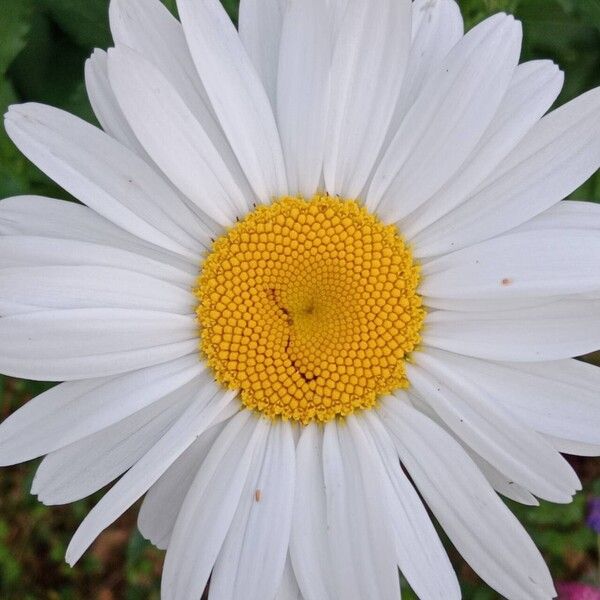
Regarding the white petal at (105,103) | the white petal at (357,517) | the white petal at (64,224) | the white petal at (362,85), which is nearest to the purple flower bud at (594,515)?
the white petal at (357,517)

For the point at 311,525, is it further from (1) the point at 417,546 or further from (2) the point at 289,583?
(1) the point at 417,546

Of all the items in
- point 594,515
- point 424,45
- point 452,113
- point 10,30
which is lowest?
point 594,515

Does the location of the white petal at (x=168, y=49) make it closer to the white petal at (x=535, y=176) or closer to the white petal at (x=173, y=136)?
the white petal at (x=173, y=136)

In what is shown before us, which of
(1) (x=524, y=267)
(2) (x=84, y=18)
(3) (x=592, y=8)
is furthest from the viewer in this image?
(2) (x=84, y=18)

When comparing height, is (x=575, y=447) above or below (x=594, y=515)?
above

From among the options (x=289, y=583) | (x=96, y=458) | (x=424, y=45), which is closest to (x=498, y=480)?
(x=289, y=583)

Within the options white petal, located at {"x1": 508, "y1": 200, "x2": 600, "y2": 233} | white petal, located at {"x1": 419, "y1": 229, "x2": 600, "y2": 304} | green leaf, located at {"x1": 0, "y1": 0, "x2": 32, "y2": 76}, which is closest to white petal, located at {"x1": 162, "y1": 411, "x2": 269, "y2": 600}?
white petal, located at {"x1": 419, "y1": 229, "x2": 600, "y2": 304}
